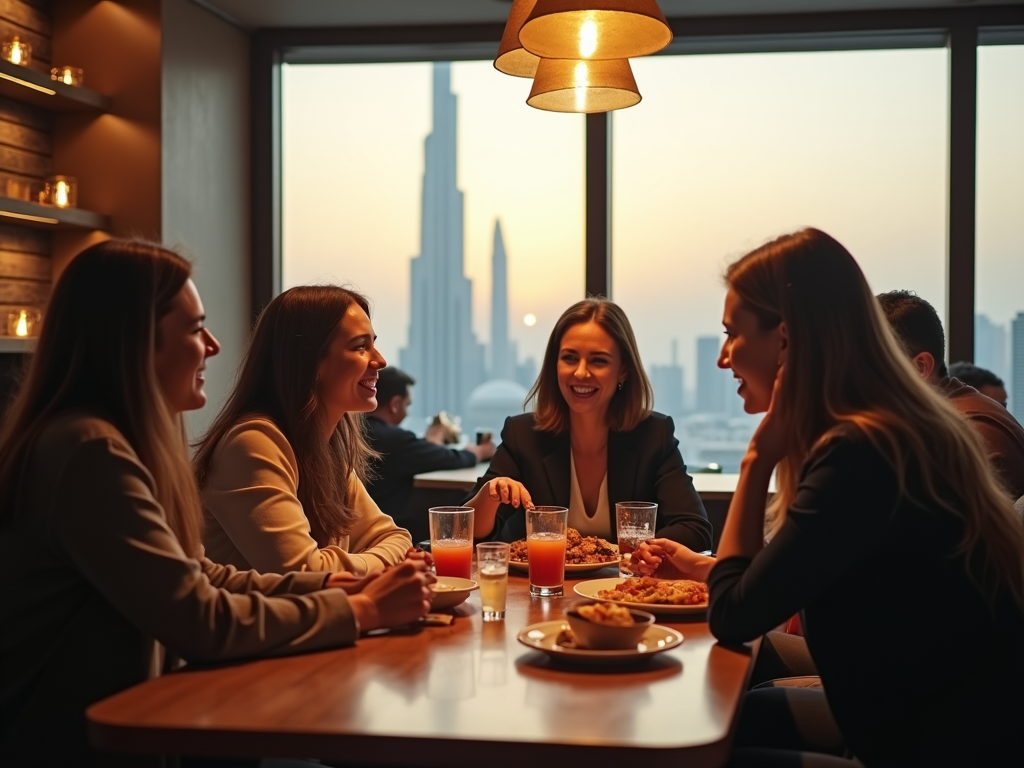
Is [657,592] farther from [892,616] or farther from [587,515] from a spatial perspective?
[587,515]

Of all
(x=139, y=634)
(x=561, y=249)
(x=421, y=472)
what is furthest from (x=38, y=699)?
(x=561, y=249)

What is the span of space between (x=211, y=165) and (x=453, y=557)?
376 cm

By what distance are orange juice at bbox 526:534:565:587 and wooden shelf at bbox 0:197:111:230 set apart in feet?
9.94

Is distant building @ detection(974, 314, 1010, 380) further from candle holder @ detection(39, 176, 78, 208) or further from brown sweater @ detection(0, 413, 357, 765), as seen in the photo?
brown sweater @ detection(0, 413, 357, 765)

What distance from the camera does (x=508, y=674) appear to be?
1.49 meters

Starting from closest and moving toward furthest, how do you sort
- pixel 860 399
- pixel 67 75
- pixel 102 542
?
pixel 102 542 → pixel 860 399 → pixel 67 75

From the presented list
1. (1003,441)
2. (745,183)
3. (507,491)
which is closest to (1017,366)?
(745,183)

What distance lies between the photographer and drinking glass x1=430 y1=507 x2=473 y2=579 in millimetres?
2035

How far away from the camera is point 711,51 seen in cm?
539

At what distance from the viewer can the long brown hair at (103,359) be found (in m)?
1.56

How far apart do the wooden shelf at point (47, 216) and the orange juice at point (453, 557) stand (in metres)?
2.90

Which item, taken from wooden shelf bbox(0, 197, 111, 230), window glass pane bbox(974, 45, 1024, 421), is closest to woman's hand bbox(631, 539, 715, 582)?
wooden shelf bbox(0, 197, 111, 230)

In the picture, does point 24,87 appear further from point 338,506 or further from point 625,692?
point 625,692

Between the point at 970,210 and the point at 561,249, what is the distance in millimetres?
2090
